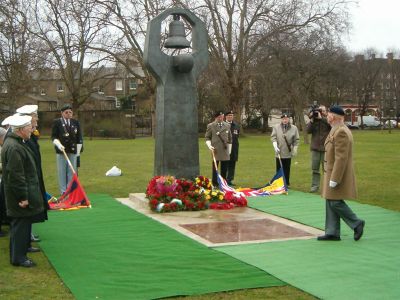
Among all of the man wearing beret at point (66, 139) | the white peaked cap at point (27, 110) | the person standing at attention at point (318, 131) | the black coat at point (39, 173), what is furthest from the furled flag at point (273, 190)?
the white peaked cap at point (27, 110)

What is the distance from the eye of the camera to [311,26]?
39875mm

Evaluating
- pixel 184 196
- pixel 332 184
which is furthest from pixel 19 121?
pixel 184 196

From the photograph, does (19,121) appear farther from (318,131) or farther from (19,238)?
(318,131)

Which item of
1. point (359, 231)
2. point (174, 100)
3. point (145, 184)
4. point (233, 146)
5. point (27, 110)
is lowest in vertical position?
point (145, 184)

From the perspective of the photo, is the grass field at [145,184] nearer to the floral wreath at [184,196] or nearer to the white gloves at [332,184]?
the white gloves at [332,184]

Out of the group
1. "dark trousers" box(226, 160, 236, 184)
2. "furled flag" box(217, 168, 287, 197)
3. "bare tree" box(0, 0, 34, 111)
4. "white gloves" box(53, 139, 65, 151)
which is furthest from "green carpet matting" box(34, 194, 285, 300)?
"bare tree" box(0, 0, 34, 111)

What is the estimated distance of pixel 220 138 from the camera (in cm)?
1364

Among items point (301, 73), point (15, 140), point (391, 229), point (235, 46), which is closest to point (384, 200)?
point (391, 229)

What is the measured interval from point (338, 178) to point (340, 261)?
47.5 inches

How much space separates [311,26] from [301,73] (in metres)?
5.42

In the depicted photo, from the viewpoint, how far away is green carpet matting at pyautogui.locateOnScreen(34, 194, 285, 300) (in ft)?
18.7

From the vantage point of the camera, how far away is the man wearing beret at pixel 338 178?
7394 millimetres

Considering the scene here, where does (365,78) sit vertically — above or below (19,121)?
above

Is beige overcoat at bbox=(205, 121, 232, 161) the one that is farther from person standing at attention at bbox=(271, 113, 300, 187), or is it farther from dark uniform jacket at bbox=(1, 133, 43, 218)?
dark uniform jacket at bbox=(1, 133, 43, 218)
